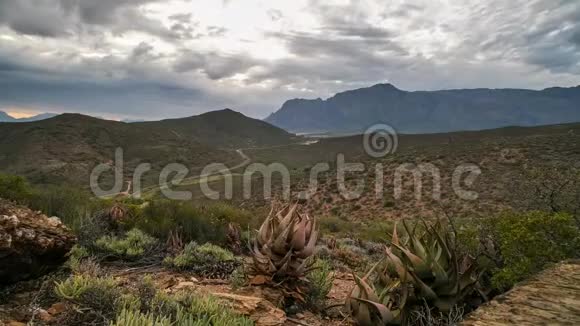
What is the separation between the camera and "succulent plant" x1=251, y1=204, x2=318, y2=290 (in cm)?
397

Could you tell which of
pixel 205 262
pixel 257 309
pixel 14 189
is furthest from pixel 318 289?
pixel 14 189

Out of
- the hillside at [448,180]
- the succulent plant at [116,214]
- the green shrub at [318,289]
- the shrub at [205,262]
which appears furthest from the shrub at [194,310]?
the hillside at [448,180]

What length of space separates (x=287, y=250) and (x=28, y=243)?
2.39 metres

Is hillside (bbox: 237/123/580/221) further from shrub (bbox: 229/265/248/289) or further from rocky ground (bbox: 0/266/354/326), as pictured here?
rocky ground (bbox: 0/266/354/326)

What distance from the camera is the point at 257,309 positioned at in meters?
3.36

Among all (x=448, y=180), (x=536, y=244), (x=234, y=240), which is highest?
(x=536, y=244)

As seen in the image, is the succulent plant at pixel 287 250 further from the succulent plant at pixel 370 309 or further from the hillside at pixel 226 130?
the hillside at pixel 226 130

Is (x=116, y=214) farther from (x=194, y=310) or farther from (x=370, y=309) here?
(x=370, y=309)

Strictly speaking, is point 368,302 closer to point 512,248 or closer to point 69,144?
point 512,248

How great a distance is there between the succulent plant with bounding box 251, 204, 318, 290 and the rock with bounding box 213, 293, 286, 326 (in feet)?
1.62

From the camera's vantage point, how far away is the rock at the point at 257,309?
126 inches

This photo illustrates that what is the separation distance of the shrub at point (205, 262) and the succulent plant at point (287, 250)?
116 cm

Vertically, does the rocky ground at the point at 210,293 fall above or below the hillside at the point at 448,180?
above

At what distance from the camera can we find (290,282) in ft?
13.4
